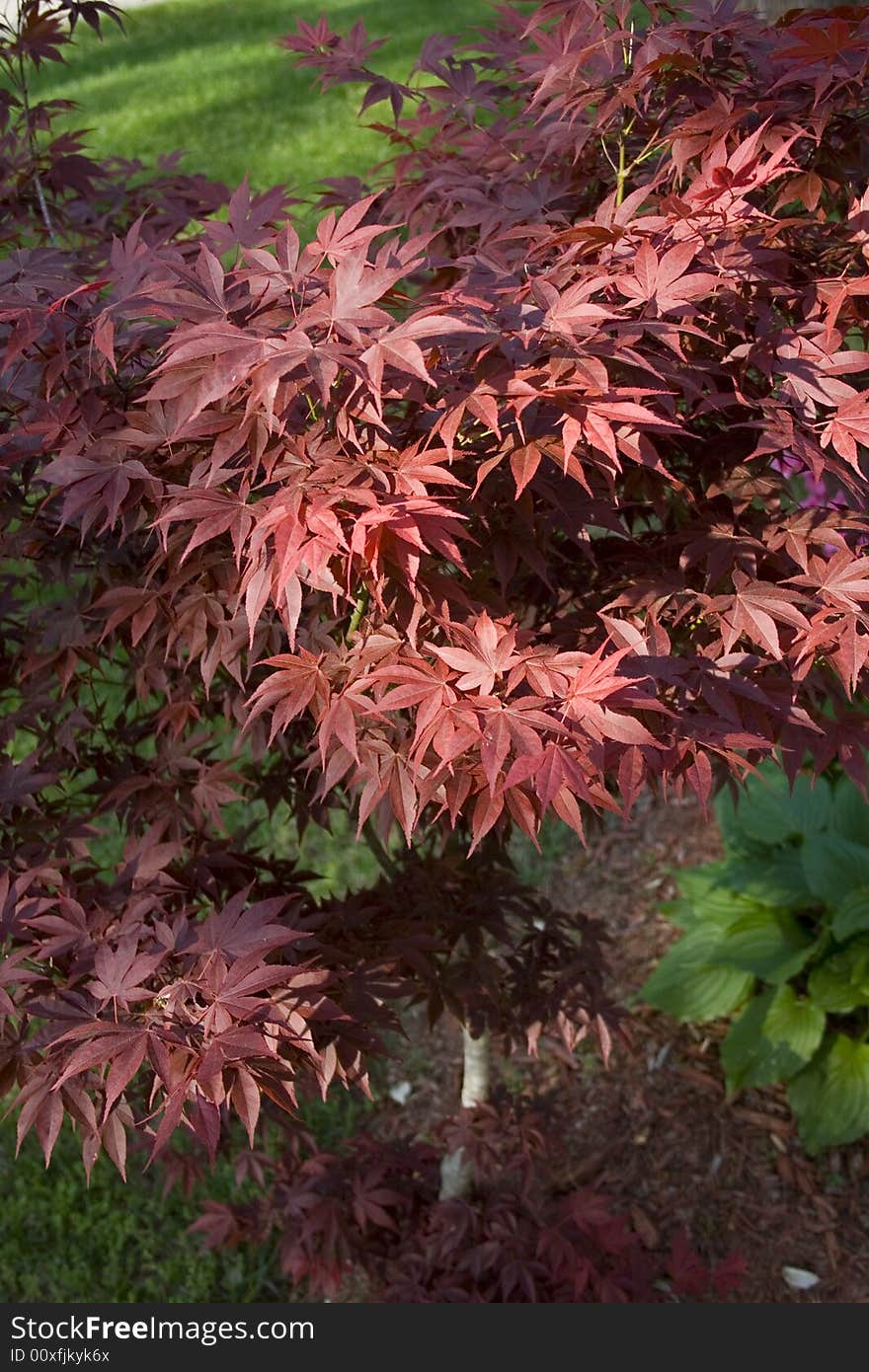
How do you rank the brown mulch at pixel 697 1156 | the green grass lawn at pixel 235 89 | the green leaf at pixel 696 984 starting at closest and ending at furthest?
the brown mulch at pixel 697 1156
the green leaf at pixel 696 984
the green grass lawn at pixel 235 89

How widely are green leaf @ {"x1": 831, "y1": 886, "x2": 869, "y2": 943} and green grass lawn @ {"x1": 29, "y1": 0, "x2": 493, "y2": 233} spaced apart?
18.0ft

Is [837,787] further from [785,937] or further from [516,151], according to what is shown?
[516,151]

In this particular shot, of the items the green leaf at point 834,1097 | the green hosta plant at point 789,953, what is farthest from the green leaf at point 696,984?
the green leaf at point 834,1097

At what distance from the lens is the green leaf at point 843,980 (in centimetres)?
315

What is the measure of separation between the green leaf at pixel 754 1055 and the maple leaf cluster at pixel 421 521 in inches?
57.5

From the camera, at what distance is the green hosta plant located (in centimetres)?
315

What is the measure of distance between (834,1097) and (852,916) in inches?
18.6

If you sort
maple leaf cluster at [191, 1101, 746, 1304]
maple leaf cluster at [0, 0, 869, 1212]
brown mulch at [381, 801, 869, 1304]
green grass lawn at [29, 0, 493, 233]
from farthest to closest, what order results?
green grass lawn at [29, 0, 493, 233], brown mulch at [381, 801, 869, 1304], maple leaf cluster at [191, 1101, 746, 1304], maple leaf cluster at [0, 0, 869, 1212]

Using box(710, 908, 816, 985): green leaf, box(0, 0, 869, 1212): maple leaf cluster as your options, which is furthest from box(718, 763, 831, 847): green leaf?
box(0, 0, 869, 1212): maple leaf cluster

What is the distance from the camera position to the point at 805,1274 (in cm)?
296

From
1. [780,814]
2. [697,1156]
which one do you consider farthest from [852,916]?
[697,1156]

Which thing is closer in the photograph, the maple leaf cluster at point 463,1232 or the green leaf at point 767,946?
the maple leaf cluster at point 463,1232

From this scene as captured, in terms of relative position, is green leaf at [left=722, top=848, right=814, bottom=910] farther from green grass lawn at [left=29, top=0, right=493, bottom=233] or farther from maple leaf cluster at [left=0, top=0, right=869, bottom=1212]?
green grass lawn at [left=29, top=0, right=493, bottom=233]

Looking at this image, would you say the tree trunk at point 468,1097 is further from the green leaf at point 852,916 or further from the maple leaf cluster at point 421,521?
the green leaf at point 852,916
